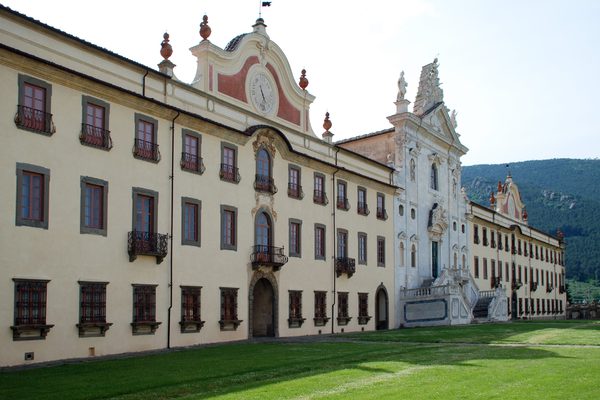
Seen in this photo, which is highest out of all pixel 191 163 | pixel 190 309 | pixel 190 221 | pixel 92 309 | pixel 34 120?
pixel 34 120

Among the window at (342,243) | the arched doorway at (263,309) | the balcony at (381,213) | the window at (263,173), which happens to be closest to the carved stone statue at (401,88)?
the balcony at (381,213)

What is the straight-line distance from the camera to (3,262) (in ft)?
74.7

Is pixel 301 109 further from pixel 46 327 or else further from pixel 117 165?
pixel 46 327

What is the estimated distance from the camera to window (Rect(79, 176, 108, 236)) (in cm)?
2603

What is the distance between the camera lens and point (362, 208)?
4562 centimetres

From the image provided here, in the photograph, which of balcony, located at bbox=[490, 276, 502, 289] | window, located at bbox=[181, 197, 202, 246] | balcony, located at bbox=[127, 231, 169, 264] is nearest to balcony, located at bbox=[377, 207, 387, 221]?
window, located at bbox=[181, 197, 202, 246]

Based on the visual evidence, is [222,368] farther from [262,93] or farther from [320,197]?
[320,197]

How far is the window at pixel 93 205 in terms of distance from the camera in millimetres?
26027

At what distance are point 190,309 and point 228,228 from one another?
185 inches

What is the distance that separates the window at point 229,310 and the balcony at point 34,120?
11586mm

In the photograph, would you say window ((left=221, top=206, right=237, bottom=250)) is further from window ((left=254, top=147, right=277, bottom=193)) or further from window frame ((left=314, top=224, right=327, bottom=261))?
window frame ((left=314, top=224, right=327, bottom=261))

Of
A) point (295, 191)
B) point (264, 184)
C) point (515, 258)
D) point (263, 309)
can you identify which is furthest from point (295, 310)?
point (515, 258)

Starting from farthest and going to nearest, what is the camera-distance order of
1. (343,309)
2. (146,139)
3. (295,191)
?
(343,309)
(295,191)
(146,139)

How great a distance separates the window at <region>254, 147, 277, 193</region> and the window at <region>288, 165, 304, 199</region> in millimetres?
1763
